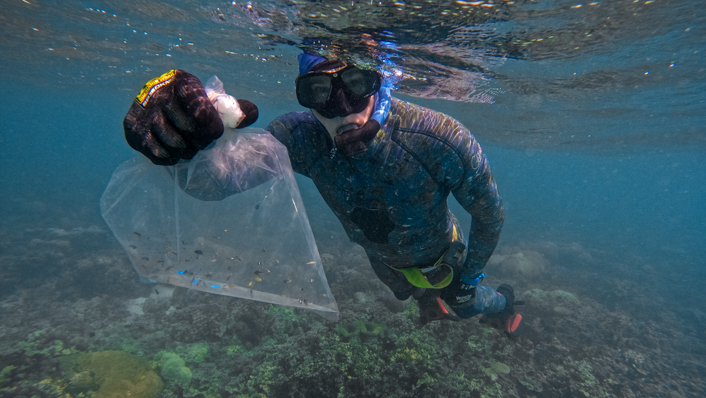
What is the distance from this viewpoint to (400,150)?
2527 mm

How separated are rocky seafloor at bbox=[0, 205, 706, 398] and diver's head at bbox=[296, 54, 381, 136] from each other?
269 cm

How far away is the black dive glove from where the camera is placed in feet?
5.40

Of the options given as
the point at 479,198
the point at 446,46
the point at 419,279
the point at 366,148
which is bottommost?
the point at 419,279

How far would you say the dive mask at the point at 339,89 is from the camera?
233 cm

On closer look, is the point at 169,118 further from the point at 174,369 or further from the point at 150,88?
the point at 174,369

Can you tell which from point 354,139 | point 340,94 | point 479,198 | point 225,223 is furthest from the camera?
point 479,198

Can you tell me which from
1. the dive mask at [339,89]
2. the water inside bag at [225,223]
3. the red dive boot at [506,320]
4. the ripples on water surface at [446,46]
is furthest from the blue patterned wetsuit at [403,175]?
the ripples on water surface at [446,46]

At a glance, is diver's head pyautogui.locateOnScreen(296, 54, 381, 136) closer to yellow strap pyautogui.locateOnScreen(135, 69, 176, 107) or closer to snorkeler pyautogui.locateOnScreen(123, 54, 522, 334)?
snorkeler pyautogui.locateOnScreen(123, 54, 522, 334)

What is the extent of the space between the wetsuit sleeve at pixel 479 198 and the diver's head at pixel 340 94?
36.4 inches

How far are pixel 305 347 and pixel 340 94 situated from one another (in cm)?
494

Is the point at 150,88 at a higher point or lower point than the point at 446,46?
lower

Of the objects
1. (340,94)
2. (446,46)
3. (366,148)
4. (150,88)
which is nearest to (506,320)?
(366,148)

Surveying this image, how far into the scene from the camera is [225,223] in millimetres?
2443

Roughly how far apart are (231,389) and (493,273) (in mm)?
12349
